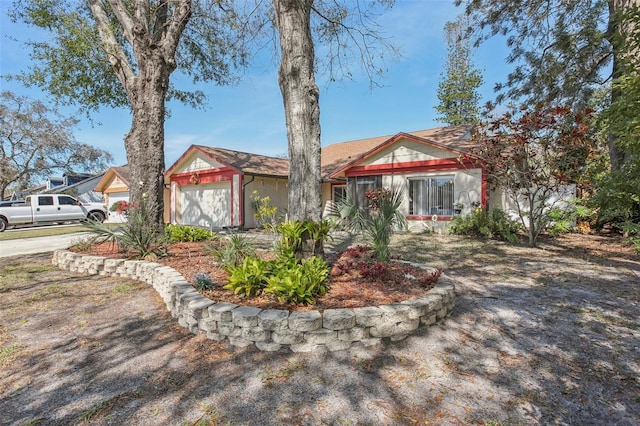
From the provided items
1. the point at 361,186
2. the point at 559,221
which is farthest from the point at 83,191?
the point at 559,221

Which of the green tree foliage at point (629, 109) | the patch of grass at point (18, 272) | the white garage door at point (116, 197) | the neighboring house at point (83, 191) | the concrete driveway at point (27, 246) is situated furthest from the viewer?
the neighboring house at point (83, 191)

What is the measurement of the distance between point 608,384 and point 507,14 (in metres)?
12.7

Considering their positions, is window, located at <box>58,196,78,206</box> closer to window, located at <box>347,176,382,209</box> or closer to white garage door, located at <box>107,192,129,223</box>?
white garage door, located at <box>107,192,129,223</box>

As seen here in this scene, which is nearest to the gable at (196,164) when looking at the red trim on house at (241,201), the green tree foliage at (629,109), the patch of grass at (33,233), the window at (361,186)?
the red trim on house at (241,201)

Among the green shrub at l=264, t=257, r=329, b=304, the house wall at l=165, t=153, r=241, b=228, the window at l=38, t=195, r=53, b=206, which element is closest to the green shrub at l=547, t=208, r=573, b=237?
the green shrub at l=264, t=257, r=329, b=304

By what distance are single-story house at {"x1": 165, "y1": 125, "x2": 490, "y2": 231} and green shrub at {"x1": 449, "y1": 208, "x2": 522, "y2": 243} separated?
0.47 meters

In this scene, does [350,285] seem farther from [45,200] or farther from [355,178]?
[45,200]

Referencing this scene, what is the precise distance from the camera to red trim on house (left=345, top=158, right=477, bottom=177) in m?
10.6

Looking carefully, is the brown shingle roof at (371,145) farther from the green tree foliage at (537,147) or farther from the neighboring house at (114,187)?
the neighboring house at (114,187)

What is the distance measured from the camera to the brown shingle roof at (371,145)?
36.1 feet

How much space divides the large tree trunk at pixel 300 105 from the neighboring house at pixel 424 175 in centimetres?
695

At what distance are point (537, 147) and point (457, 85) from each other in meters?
19.7

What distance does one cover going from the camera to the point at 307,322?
287 centimetres

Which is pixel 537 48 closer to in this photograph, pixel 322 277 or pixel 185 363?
pixel 322 277
